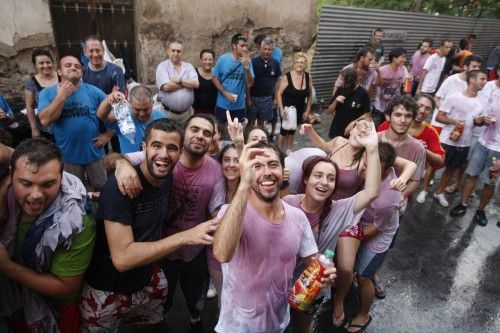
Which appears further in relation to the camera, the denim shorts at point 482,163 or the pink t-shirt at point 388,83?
the pink t-shirt at point 388,83

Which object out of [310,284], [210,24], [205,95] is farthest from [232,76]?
[310,284]

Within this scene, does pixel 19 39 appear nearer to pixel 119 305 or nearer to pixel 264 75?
pixel 264 75

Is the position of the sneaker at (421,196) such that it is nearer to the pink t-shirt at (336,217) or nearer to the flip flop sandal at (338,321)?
the flip flop sandal at (338,321)

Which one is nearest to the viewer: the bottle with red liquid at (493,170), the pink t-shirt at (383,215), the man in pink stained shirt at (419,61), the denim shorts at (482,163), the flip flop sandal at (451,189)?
the pink t-shirt at (383,215)

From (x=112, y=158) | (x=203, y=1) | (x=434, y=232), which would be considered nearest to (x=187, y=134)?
(x=112, y=158)

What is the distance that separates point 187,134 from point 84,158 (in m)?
2.04

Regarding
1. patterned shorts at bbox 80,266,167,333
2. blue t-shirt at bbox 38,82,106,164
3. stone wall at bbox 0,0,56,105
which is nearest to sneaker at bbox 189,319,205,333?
patterned shorts at bbox 80,266,167,333

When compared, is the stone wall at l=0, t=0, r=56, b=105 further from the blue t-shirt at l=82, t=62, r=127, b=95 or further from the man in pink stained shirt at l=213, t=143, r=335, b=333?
the man in pink stained shirt at l=213, t=143, r=335, b=333

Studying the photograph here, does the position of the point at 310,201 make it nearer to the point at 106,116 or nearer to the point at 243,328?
the point at 243,328

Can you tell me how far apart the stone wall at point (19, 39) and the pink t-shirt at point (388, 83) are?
5.99m

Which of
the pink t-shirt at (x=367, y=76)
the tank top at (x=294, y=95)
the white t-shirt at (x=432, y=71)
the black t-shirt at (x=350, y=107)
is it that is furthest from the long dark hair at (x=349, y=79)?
the white t-shirt at (x=432, y=71)

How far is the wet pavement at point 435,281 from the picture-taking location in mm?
3551

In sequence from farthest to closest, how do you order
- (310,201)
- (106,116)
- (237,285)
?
1. (106,116)
2. (310,201)
3. (237,285)

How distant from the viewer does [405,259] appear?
4496mm
